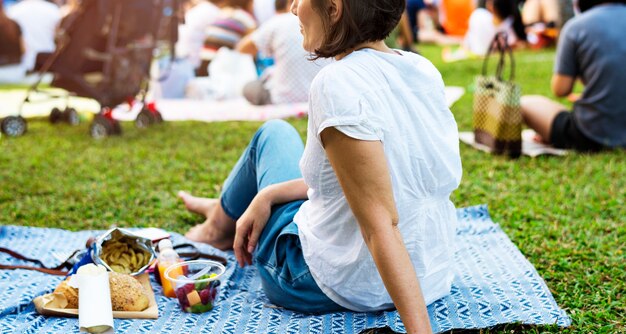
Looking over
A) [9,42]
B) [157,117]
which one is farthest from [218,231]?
[9,42]

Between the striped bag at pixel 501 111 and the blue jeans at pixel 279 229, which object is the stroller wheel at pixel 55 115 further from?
the blue jeans at pixel 279 229

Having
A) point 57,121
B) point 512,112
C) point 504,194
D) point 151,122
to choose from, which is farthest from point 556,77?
point 57,121

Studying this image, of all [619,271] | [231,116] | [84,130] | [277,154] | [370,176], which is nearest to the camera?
[370,176]

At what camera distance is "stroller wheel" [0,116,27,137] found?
605 centimetres

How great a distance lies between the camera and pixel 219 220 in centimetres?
310

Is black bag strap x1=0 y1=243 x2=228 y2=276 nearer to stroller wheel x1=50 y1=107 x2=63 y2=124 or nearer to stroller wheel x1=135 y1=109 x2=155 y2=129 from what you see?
stroller wheel x1=135 y1=109 x2=155 y2=129

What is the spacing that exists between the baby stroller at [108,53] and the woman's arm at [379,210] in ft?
14.7

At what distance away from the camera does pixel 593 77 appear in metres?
4.95

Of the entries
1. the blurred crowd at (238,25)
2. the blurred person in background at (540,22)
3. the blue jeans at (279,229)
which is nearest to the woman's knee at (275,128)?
the blue jeans at (279,229)

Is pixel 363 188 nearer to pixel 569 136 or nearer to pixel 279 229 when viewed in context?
pixel 279 229

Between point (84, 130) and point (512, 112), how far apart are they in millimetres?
3487

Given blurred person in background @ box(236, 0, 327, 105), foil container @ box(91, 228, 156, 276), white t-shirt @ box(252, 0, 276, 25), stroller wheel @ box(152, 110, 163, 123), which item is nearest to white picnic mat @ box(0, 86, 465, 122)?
blurred person in background @ box(236, 0, 327, 105)

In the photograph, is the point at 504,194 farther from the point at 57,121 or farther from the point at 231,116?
the point at 57,121

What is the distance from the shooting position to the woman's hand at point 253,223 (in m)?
2.40
